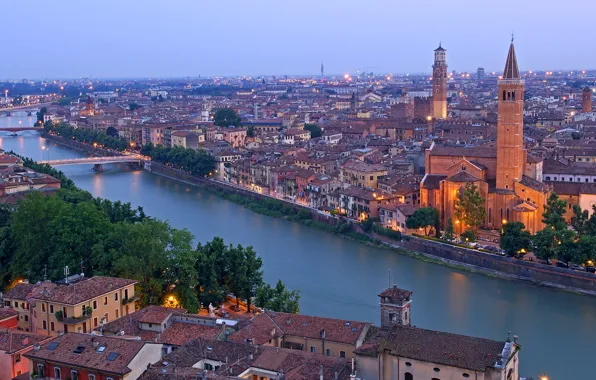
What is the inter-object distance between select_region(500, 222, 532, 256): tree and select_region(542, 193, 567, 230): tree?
0.98ft

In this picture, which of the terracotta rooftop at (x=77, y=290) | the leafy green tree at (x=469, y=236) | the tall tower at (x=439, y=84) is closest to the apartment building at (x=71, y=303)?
the terracotta rooftop at (x=77, y=290)

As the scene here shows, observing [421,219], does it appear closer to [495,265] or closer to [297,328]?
[495,265]

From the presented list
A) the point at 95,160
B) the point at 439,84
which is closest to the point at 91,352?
the point at 95,160

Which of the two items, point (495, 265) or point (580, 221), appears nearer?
point (495, 265)

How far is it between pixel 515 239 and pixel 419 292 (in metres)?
1.26

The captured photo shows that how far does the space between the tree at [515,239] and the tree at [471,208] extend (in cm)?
69

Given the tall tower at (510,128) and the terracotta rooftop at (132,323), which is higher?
the tall tower at (510,128)

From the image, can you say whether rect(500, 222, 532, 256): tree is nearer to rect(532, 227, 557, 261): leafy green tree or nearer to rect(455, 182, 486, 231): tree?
rect(532, 227, 557, 261): leafy green tree

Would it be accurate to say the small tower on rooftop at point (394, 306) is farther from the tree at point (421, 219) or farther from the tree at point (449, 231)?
the tree at point (421, 219)

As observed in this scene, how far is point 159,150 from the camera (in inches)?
620

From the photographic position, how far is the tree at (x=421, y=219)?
8.72 metres

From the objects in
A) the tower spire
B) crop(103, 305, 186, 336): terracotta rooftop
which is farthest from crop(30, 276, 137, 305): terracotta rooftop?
the tower spire

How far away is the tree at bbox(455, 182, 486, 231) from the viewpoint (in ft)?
27.6

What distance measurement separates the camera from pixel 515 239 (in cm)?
759
